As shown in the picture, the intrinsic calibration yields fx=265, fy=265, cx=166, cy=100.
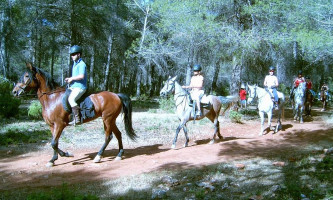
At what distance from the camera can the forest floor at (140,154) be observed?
6016 millimetres

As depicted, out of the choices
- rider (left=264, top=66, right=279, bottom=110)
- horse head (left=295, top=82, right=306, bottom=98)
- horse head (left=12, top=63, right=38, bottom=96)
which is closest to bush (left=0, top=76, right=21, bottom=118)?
horse head (left=12, top=63, right=38, bottom=96)

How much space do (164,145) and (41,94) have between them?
453 centimetres

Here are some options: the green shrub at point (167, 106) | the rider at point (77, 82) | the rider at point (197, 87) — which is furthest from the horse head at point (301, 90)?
the rider at point (77, 82)

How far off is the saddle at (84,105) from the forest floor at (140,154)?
131cm

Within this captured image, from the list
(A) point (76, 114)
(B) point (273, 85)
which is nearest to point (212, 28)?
(B) point (273, 85)

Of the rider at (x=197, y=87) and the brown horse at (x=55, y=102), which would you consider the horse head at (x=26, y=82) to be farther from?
the rider at (x=197, y=87)

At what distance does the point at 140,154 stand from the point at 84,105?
7.77 feet

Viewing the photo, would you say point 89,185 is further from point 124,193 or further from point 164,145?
point 164,145

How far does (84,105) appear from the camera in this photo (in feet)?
23.2

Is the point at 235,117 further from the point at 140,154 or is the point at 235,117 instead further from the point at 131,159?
the point at 131,159

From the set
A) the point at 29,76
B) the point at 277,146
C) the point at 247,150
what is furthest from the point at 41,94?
the point at 277,146

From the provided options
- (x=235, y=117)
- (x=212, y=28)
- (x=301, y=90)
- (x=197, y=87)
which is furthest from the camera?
(x=301, y=90)

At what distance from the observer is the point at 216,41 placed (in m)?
13.1

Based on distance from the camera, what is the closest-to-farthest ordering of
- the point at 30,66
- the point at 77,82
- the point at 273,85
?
1. the point at 30,66
2. the point at 77,82
3. the point at 273,85
